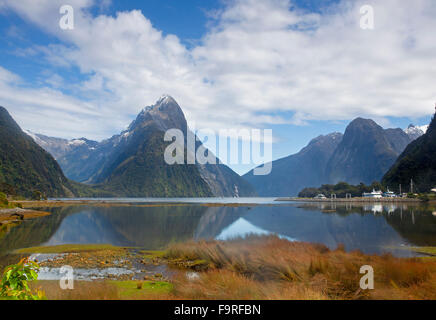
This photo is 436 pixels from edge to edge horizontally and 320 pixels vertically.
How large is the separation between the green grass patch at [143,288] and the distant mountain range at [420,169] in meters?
153

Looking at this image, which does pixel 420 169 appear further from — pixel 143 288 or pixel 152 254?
pixel 143 288

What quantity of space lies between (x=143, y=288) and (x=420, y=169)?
6607 inches

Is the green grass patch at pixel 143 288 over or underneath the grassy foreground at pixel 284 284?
underneath

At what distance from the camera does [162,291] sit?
13.2m

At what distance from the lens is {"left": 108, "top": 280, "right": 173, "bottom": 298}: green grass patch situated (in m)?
12.8

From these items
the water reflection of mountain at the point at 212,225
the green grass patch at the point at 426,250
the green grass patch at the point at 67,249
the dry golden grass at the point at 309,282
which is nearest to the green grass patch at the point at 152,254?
the green grass patch at the point at 67,249

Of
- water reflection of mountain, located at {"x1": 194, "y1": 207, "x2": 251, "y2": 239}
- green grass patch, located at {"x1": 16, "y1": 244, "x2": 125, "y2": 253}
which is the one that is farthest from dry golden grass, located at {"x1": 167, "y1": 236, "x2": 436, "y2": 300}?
water reflection of mountain, located at {"x1": 194, "y1": 207, "x2": 251, "y2": 239}

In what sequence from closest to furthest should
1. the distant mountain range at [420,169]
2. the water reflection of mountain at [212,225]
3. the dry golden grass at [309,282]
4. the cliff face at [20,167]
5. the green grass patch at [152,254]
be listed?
the dry golden grass at [309,282] → the green grass patch at [152,254] → the water reflection of mountain at [212,225] → the distant mountain range at [420,169] → the cliff face at [20,167]

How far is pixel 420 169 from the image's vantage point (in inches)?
5955

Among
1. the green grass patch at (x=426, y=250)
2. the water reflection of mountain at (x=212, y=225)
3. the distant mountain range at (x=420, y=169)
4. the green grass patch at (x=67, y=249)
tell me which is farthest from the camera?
the distant mountain range at (x=420, y=169)

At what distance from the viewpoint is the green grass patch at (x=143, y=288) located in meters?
12.8

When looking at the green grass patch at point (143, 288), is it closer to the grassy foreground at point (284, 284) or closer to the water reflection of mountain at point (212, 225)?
the grassy foreground at point (284, 284)
